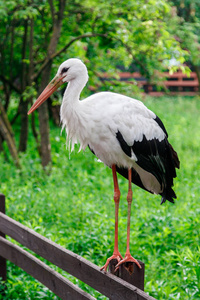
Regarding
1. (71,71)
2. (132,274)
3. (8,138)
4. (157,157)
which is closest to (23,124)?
(8,138)

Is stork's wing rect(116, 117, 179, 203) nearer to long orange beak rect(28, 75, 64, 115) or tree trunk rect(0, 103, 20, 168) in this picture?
long orange beak rect(28, 75, 64, 115)

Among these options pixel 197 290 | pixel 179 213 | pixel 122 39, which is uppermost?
pixel 122 39

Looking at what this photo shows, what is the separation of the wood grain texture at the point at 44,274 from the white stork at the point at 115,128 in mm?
288

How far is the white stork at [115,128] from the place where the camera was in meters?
2.87

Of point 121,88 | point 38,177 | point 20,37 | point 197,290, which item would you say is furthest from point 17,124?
point 197,290

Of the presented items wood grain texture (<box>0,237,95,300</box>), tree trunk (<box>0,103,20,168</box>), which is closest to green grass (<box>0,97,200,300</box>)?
tree trunk (<box>0,103,20,168</box>)

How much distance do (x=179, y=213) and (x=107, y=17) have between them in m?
3.25

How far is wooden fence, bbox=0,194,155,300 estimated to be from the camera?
8.16ft

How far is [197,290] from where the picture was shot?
3.58 metres

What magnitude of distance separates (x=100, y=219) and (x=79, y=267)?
2120mm

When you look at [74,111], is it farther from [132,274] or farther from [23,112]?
[23,112]

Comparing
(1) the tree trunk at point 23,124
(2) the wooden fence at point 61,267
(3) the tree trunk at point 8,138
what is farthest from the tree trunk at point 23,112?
(2) the wooden fence at point 61,267

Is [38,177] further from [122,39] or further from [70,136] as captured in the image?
[70,136]

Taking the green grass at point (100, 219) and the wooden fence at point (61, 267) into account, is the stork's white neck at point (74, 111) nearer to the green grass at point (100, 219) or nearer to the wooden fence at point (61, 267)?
the wooden fence at point (61, 267)
